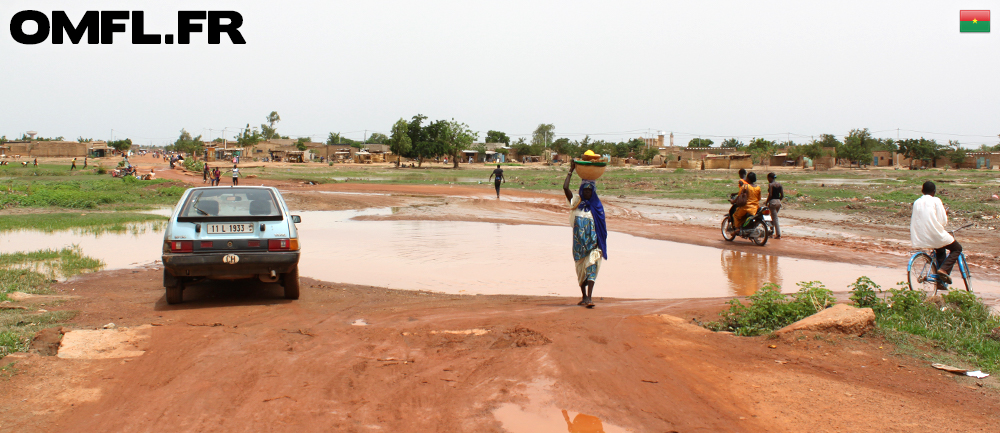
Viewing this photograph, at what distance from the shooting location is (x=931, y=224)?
8.72m

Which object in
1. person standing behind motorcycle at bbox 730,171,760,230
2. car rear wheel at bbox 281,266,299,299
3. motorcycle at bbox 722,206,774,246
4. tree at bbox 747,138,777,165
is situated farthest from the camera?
tree at bbox 747,138,777,165

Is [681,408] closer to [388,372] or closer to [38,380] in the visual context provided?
[388,372]

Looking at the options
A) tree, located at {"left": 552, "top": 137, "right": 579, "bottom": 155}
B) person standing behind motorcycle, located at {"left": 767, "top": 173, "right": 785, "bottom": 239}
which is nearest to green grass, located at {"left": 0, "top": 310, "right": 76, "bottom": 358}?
person standing behind motorcycle, located at {"left": 767, "top": 173, "right": 785, "bottom": 239}

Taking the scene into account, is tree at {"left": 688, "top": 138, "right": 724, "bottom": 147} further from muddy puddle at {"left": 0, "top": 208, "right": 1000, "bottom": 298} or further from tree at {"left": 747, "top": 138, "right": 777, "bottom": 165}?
muddy puddle at {"left": 0, "top": 208, "right": 1000, "bottom": 298}

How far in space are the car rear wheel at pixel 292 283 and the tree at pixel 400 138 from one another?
6819 centimetres

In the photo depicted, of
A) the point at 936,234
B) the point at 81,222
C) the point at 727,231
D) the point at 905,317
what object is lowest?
the point at 905,317

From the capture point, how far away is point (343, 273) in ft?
37.0

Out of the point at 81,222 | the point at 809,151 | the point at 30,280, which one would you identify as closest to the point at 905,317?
the point at 30,280

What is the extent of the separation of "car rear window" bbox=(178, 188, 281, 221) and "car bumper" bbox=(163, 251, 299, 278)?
0.52 meters

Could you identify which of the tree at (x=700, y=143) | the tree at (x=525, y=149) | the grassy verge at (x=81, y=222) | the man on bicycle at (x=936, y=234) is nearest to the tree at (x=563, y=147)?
the tree at (x=525, y=149)

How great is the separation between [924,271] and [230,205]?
32.4 feet

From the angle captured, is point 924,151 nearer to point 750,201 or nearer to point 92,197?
point 750,201

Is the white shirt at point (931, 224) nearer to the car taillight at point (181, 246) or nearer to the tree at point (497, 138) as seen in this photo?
the car taillight at point (181, 246)

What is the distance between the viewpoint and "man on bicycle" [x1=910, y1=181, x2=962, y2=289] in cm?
866
